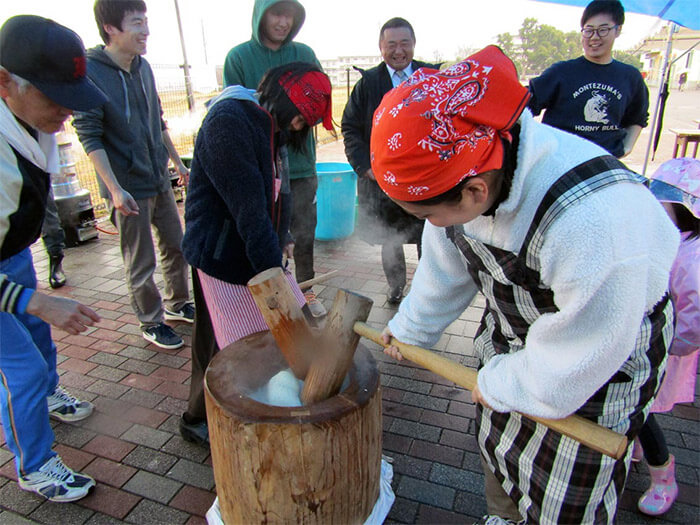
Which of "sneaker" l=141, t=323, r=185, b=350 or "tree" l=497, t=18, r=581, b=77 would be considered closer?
"sneaker" l=141, t=323, r=185, b=350

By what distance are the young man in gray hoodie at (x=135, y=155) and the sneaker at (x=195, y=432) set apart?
0.99m

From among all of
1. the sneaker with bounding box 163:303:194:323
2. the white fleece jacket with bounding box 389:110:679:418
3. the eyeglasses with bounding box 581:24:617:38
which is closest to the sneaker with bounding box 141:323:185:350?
the sneaker with bounding box 163:303:194:323

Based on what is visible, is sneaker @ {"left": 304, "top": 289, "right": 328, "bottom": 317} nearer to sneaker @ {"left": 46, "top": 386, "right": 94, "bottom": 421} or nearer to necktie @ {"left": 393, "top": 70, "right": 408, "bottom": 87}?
sneaker @ {"left": 46, "top": 386, "right": 94, "bottom": 421}

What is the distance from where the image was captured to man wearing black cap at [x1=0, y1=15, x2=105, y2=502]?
1616mm

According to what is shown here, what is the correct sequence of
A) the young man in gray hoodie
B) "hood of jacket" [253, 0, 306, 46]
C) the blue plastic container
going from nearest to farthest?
the young man in gray hoodie → "hood of jacket" [253, 0, 306, 46] → the blue plastic container

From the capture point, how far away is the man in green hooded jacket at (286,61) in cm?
311

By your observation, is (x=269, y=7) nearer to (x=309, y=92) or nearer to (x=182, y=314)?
(x=309, y=92)

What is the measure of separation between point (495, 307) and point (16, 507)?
2.18 metres

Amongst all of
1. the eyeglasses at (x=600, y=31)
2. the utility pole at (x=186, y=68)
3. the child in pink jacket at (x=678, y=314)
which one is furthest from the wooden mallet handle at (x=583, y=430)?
the utility pole at (x=186, y=68)

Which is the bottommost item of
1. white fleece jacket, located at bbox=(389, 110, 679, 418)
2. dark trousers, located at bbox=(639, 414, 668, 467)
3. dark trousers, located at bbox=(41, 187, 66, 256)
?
dark trousers, located at bbox=(639, 414, 668, 467)

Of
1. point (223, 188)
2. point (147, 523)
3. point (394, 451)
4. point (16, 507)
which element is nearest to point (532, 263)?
point (223, 188)

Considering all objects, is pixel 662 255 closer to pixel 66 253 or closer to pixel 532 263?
pixel 532 263

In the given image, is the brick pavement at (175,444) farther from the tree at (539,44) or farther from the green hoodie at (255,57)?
the tree at (539,44)

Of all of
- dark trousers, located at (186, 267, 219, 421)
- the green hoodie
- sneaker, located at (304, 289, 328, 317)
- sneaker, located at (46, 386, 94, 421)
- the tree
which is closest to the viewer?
dark trousers, located at (186, 267, 219, 421)
